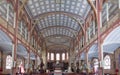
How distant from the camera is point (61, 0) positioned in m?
41.7

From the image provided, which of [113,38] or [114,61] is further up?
[113,38]

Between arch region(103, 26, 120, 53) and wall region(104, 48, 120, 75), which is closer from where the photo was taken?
arch region(103, 26, 120, 53)

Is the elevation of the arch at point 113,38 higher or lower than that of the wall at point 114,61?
higher

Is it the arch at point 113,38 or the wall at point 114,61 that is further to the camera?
the wall at point 114,61

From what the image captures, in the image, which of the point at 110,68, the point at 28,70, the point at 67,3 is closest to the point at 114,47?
the point at 110,68

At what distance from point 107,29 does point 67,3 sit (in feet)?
60.1

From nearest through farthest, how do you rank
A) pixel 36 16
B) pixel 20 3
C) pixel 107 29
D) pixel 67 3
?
pixel 107 29, pixel 20 3, pixel 67 3, pixel 36 16

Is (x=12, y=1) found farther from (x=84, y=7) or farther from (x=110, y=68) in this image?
(x=110, y=68)

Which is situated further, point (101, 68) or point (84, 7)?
point (84, 7)

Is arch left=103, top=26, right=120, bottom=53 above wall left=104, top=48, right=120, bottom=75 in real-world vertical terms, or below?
above

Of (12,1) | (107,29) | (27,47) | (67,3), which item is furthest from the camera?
(67,3)

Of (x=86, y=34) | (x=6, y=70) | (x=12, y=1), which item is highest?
(x=12, y=1)

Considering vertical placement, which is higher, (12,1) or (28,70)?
(12,1)

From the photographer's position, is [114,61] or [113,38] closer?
[113,38]
